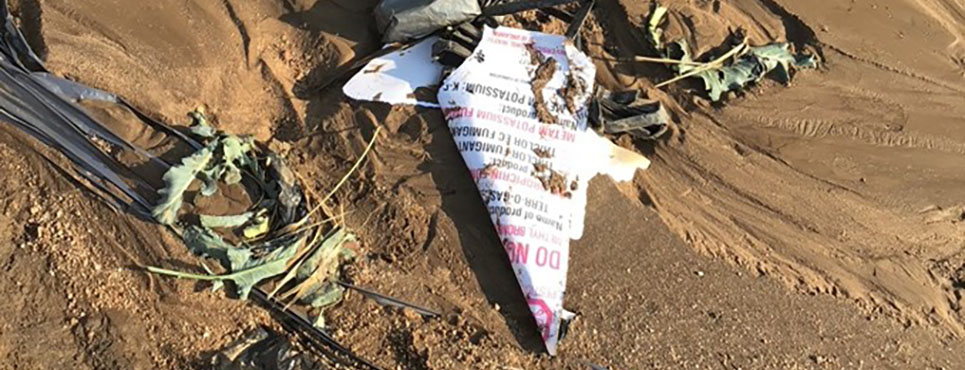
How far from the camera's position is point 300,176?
14.0ft

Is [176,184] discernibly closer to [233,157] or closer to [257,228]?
[233,157]

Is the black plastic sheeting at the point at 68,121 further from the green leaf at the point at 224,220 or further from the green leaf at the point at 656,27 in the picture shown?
the green leaf at the point at 656,27

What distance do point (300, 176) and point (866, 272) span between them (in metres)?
2.95

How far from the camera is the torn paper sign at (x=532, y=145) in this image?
4.12m

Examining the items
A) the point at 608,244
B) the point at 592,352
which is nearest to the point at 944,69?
the point at 608,244

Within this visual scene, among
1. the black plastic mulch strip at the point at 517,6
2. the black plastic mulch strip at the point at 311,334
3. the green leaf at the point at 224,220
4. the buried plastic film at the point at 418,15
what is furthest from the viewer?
the black plastic mulch strip at the point at 517,6

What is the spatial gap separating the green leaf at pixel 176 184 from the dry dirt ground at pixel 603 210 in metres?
0.12

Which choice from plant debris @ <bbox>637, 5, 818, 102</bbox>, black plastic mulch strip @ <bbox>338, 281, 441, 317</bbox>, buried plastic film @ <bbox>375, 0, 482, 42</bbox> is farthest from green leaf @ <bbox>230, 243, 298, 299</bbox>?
plant debris @ <bbox>637, 5, 818, 102</bbox>


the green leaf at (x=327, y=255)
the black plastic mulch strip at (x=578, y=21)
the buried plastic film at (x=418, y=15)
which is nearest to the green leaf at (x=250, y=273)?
the green leaf at (x=327, y=255)

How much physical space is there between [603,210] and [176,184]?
2.12m

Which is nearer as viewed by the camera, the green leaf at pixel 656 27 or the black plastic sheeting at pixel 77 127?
the black plastic sheeting at pixel 77 127

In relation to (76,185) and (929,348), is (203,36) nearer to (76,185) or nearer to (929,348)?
(76,185)

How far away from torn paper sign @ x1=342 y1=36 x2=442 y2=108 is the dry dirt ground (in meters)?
0.07

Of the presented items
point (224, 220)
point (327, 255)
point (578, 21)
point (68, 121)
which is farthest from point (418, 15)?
point (68, 121)
